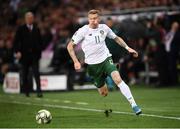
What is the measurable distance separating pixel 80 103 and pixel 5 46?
12.3 metres

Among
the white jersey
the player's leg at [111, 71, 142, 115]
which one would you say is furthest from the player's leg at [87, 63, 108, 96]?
the player's leg at [111, 71, 142, 115]

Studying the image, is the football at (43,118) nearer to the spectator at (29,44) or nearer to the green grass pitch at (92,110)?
the green grass pitch at (92,110)

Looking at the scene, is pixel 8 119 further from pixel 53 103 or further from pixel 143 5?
pixel 143 5

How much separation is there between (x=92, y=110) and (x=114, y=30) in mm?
6757

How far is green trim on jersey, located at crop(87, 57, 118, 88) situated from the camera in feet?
51.6

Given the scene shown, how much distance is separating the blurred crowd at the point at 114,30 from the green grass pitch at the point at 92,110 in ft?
6.59

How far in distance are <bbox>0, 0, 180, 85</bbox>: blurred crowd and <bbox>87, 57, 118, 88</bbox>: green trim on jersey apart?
748cm

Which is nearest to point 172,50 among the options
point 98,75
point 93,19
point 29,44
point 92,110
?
point 29,44

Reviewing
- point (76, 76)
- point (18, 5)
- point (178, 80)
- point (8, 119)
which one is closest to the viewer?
point (8, 119)

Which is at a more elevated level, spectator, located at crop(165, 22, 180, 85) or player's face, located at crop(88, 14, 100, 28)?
player's face, located at crop(88, 14, 100, 28)

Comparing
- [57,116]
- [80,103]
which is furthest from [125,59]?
[57,116]

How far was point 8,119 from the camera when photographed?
51.9ft

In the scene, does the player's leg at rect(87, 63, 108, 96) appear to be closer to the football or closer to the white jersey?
the white jersey

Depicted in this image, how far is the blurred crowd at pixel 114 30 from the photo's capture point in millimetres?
27266
